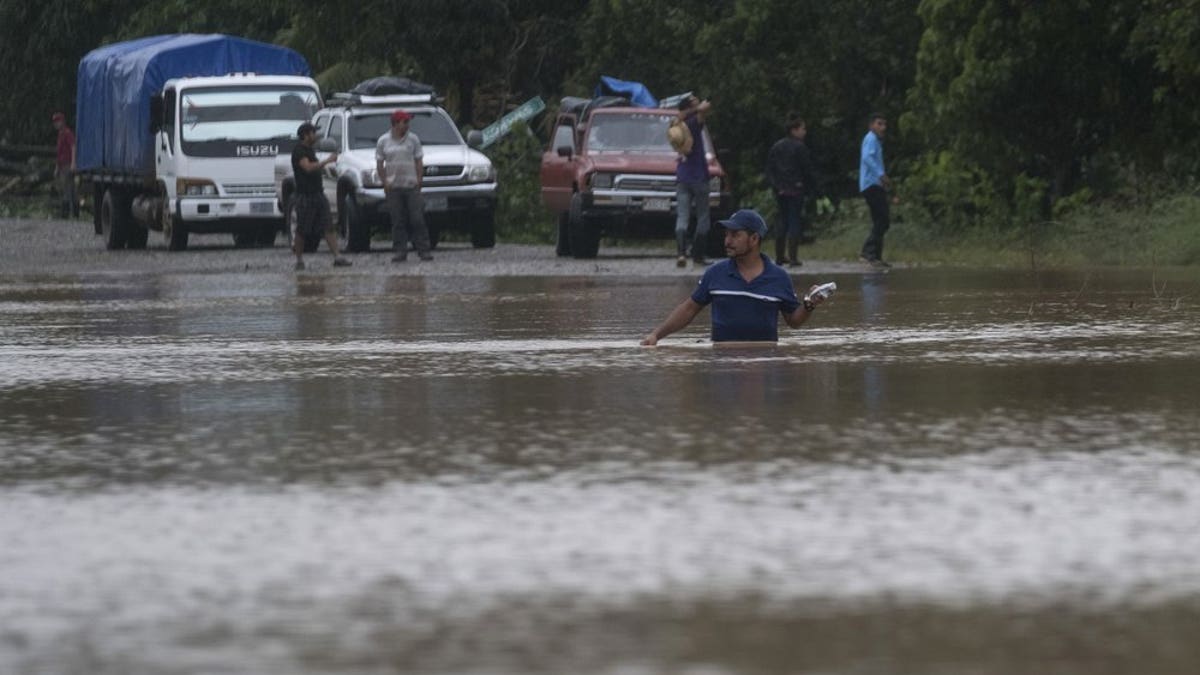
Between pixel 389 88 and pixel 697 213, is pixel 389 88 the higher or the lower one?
the higher one

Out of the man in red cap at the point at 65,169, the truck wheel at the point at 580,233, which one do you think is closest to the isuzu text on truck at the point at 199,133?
the truck wheel at the point at 580,233

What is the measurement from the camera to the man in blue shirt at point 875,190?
93.1ft

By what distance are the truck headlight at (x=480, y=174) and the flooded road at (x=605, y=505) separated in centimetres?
1857

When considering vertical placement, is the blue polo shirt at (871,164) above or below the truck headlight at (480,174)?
above

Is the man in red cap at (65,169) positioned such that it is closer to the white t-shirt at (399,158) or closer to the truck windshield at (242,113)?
the truck windshield at (242,113)

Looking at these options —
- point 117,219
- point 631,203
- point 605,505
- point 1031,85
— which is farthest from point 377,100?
point 605,505

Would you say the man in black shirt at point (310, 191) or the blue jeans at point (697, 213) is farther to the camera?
the man in black shirt at point (310, 191)

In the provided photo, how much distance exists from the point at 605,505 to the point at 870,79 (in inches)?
1254

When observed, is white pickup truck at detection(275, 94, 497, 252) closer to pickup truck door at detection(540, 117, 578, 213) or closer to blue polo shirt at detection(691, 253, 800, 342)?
pickup truck door at detection(540, 117, 578, 213)

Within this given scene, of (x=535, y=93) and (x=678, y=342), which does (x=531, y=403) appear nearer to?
(x=678, y=342)

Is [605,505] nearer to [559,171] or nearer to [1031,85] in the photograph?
[1031,85]

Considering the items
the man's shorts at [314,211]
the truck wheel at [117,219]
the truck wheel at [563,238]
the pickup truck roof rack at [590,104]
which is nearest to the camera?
the man's shorts at [314,211]

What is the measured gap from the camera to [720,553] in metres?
7.51

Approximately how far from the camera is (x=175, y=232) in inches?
1452
